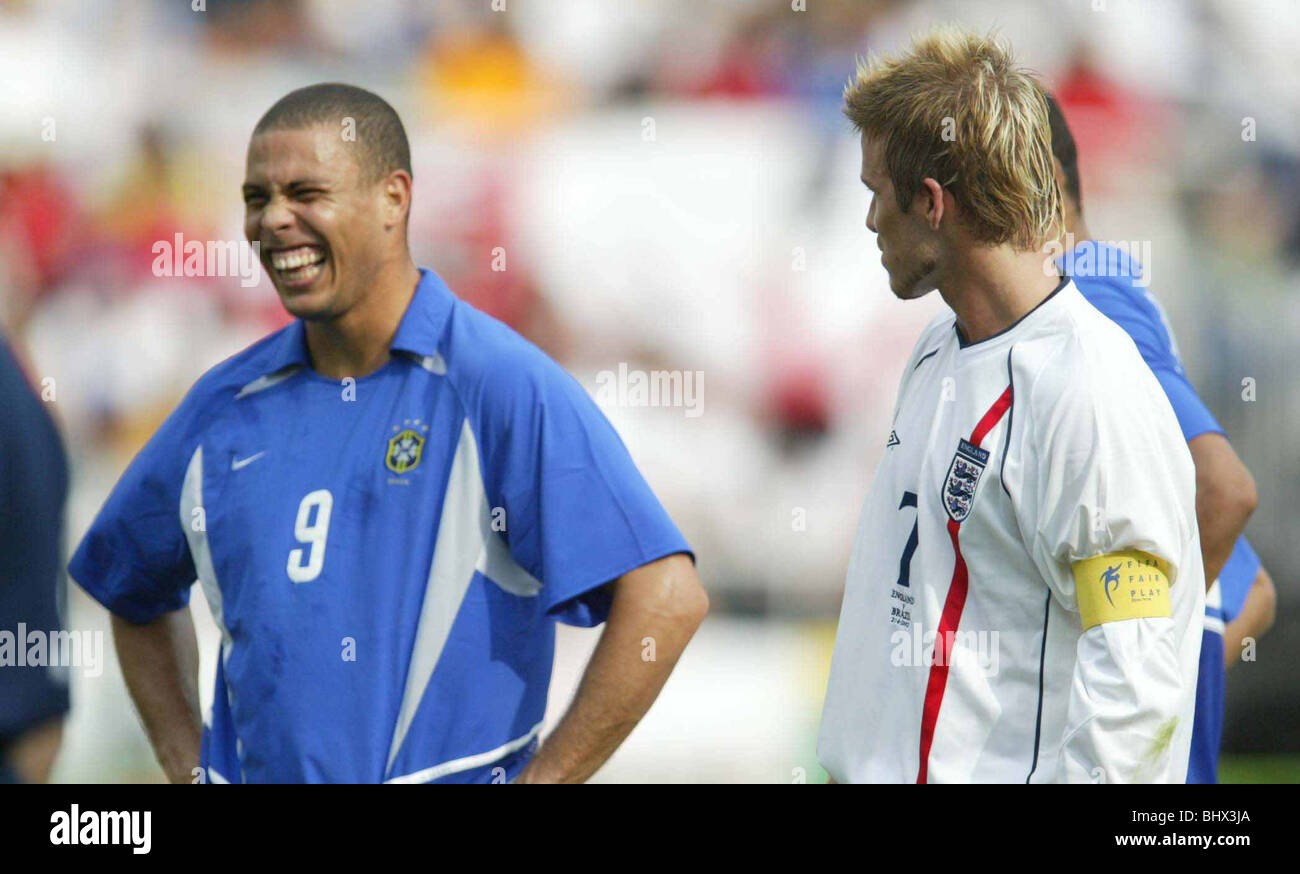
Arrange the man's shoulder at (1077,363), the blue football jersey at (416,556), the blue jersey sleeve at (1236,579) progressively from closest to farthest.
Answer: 1. the man's shoulder at (1077,363)
2. the blue football jersey at (416,556)
3. the blue jersey sleeve at (1236,579)

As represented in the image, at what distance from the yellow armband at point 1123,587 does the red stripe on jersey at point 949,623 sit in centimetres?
22

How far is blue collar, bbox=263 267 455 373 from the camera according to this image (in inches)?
106

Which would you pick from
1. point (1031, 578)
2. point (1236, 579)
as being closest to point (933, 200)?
point (1031, 578)

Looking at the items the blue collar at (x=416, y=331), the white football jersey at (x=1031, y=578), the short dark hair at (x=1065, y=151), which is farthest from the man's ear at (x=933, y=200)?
the blue collar at (x=416, y=331)

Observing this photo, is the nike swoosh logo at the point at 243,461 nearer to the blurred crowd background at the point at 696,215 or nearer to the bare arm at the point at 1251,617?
the bare arm at the point at 1251,617

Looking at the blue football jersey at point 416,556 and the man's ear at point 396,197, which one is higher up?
the man's ear at point 396,197

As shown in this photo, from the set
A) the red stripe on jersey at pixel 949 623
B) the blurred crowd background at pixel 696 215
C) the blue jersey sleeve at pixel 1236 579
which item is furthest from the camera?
the blurred crowd background at pixel 696 215

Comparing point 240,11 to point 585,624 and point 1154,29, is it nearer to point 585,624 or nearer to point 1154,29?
point 1154,29

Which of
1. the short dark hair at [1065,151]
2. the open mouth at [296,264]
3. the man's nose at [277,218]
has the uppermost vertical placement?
the short dark hair at [1065,151]

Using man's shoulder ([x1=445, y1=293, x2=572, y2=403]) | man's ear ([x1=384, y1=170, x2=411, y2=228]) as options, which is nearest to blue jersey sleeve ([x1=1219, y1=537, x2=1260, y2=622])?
man's shoulder ([x1=445, y1=293, x2=572, y2=403])

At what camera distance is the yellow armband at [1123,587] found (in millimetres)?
2070

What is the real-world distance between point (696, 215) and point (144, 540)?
3.82 meters

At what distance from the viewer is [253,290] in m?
6.41
